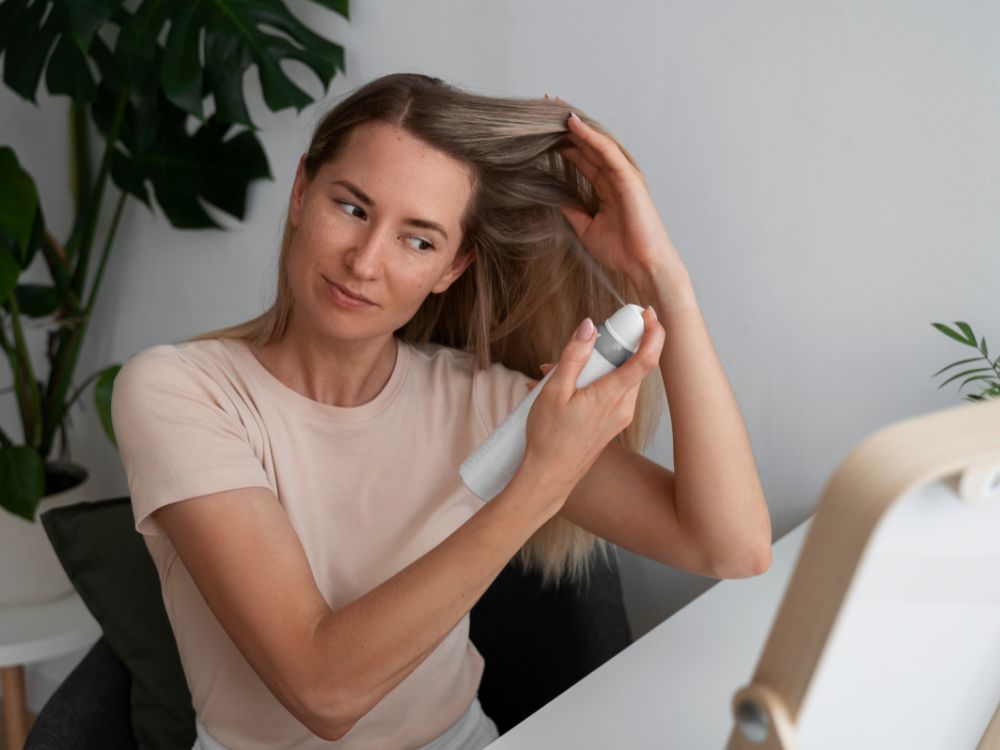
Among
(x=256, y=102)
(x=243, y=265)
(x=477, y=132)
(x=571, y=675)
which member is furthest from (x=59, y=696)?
(x=256, y=102)

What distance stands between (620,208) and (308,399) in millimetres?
374

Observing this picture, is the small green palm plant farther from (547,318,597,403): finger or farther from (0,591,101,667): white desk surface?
(0,591,101,667): white desk surface

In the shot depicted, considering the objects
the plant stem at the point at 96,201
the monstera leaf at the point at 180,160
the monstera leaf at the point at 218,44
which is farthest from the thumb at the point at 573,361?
the plant stem at the point at 96,201

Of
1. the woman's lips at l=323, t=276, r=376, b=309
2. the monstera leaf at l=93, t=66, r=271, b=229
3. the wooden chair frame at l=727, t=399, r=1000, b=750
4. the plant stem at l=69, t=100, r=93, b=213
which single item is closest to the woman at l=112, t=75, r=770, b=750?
the woman's lips at l=323, t=276, r=376, b=309

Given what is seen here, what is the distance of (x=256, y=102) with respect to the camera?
1.66 m

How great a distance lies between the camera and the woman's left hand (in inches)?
41.1

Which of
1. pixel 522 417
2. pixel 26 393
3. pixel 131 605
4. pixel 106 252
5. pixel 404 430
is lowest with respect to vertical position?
pixel 26 393

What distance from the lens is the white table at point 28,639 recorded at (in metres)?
1.61

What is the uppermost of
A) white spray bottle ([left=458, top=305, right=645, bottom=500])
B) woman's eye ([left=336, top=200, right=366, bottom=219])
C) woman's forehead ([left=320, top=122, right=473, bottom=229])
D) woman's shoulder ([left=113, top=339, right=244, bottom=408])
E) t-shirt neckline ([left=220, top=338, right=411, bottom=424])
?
woman's forehead ([left=320, top=122, right=473, bottom=229])

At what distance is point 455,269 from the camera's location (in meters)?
1.11

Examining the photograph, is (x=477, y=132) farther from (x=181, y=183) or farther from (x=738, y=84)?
(x=181, y=183)

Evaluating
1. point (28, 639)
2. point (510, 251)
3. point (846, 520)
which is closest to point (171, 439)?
point (510, 251)

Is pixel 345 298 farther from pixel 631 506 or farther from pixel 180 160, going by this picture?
pixel 180 160

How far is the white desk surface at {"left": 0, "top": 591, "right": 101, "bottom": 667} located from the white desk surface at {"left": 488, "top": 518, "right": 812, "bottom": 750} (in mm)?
1076
